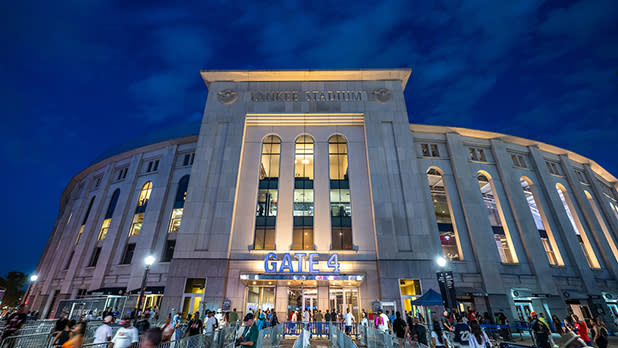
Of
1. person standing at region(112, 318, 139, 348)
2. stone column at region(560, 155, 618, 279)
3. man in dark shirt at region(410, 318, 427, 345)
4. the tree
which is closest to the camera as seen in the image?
person standing at region(112, 318, 139, 348)

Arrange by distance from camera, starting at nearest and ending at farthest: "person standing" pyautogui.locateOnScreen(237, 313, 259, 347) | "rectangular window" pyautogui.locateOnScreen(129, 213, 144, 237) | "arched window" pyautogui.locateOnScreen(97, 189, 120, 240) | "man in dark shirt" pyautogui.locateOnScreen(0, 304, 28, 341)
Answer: "person standing" pyautogui.locateOnScreen(237, 313, 259, 347) → "man in dark shirt" pyautogui.locateOnScreen(0, 304, 28, 341) → "rectangular window" pyautogui.locateOnScreen(129, 213, 144, 237) → "arched window" pyautogui.locateOnScreen(97, 189, 120, 240)

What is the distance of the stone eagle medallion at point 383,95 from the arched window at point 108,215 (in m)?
39.0

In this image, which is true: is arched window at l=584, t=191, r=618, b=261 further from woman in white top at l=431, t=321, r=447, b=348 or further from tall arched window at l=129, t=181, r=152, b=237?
tall arched window at l=129, t=181, r=152, b=237

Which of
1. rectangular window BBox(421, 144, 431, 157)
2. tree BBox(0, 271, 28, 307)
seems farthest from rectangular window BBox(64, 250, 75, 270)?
rectangular window BBox(421, 144, 431, 157)

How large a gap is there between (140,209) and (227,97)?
19001mm

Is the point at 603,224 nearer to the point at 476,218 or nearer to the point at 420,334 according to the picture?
the point at 476,218

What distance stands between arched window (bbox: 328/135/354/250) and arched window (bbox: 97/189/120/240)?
30.9 m

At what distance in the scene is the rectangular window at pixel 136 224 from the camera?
1374 inches

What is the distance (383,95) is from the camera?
109 feet

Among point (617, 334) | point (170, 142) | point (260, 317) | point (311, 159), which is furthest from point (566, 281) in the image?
point (170, 142)

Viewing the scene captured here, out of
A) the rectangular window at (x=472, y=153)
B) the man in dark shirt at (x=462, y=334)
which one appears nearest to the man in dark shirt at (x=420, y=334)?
the man in dark shirt at (x=462, y=334)

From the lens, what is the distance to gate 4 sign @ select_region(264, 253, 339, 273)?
24922 millimetres

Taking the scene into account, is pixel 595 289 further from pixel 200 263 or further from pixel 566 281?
pixel 200 263

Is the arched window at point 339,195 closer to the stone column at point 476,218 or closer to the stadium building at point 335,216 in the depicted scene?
the stadium building at point 335,216
